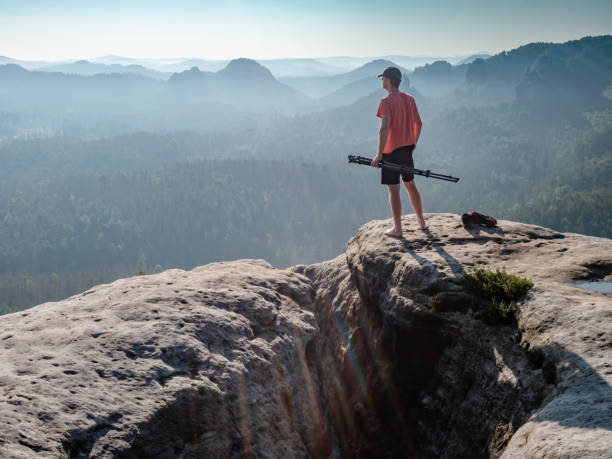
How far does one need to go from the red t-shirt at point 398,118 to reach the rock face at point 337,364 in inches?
118

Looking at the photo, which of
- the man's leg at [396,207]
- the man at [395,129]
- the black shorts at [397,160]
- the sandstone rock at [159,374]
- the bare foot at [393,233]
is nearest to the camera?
the sandstone rock at [159,374]

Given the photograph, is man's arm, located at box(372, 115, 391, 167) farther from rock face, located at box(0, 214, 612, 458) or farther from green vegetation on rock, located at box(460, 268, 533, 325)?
green vegetation on rock, located at box(460, 268, 533, 325)

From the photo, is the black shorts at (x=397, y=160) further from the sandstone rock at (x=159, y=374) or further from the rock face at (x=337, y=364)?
the sandstone rock at (x=159, y=374)

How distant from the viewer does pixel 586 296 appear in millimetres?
8648

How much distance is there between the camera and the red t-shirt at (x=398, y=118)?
40.1ft

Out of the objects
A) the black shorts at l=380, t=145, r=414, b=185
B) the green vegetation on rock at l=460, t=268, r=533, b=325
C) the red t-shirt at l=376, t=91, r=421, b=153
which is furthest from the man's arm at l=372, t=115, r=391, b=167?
the green vegetation on rock at l=460, t=268, r=533, b=325

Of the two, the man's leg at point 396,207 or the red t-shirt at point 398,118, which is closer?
the red t-shirt at point 398,118

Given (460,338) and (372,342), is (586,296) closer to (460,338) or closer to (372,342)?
(460,338)

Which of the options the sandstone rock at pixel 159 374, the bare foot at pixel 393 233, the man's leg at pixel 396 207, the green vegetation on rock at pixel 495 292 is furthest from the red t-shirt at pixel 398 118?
the sandstone rock at pixel 159 374

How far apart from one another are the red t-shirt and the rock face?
3009mm

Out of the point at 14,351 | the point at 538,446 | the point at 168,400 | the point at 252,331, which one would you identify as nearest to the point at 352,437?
the point at 252,331

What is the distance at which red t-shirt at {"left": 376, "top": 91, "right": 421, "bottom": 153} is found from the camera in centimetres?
1221

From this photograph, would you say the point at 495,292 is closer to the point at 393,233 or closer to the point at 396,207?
the point at 396,207

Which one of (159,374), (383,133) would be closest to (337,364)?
(159,374)
